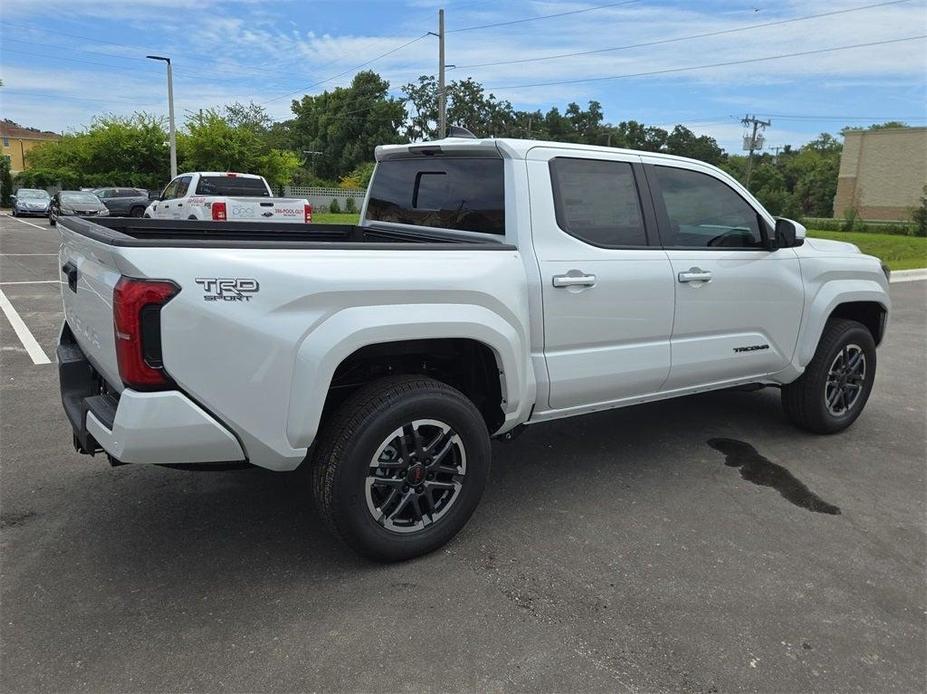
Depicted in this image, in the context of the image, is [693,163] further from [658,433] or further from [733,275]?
[658,433]

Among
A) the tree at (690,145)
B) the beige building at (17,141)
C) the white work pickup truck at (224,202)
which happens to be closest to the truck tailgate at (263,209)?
the white work pickup truck at (224,202)

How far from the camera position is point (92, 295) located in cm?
298

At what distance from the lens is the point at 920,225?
3950cm

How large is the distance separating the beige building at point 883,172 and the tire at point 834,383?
50.9 m

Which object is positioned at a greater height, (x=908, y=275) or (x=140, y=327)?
(x=140, y=327)

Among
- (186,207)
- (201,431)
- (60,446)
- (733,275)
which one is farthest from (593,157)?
(186,207)

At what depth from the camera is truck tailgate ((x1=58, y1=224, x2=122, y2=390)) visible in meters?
2.74

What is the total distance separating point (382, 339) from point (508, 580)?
118cm

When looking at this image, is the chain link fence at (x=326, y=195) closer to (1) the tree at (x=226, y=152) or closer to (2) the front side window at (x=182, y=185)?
(1) the tree at (x=226, y=152)

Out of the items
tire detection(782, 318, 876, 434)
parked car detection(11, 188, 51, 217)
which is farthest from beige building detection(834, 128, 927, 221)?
tire detection(782, 318, 876, 434)

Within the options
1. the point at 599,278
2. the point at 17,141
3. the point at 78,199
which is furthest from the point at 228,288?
the point at 17,141

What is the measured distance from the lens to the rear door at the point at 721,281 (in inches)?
162

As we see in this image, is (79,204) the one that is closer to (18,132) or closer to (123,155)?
(123,155)

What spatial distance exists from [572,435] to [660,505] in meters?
1.18
